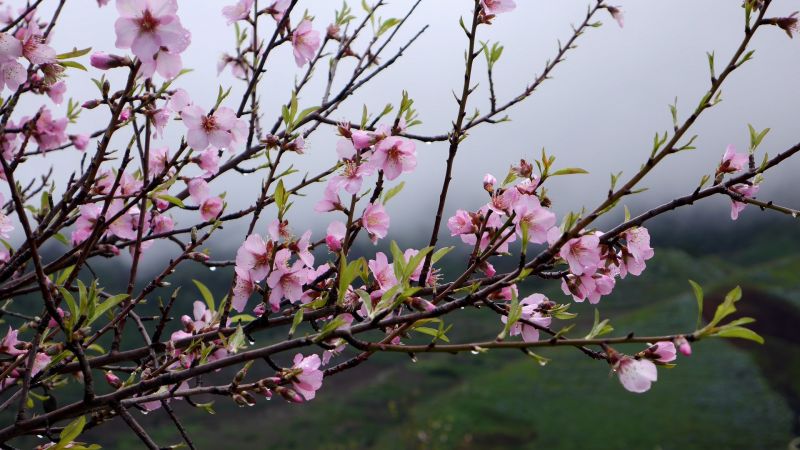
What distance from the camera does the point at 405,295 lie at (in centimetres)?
107

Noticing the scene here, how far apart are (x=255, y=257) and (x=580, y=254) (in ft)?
2.24

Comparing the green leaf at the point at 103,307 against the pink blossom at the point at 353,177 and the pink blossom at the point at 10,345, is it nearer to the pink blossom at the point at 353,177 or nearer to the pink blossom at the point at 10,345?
the pink blossom at the point at 353,177

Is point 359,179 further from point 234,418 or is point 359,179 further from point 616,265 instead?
point 234,418

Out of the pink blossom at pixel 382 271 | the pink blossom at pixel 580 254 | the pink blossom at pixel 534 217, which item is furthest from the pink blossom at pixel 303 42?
the pink blossom at pixel 580 254

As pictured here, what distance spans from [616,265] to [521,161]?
305 millimetres

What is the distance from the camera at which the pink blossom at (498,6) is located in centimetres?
156

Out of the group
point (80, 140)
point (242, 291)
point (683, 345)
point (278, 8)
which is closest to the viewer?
point (683, 345)

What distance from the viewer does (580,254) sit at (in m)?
1.31

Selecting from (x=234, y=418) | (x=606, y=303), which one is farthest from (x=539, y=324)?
(x=606, y=303)

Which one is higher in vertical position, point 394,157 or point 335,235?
point 394,157

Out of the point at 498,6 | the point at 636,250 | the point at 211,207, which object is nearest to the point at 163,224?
the point at 211,207

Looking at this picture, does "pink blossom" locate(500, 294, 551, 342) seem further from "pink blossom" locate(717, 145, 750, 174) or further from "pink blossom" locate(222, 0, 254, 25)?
"pink blossom" locate(222, 0, 254, 25)

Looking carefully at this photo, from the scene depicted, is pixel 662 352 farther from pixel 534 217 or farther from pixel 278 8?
pixel 278 8

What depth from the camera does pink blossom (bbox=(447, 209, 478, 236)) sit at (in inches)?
60.5
